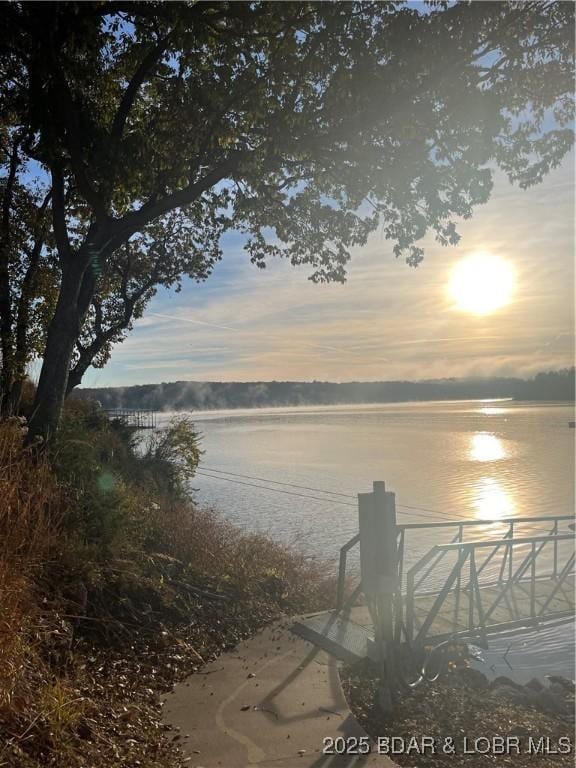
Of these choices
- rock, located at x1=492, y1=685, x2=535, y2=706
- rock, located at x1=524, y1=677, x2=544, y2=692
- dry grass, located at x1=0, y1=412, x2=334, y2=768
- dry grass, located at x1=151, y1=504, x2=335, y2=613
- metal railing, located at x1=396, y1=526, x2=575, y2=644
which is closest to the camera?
dry grass, located at x1=0, y1=412, x2=334, y2=768

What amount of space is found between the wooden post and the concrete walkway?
2.10ft

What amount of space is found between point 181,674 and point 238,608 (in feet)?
6.72

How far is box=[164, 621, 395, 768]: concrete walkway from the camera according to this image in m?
5.07

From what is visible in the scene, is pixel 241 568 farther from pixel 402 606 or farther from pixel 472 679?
pixel 472 679

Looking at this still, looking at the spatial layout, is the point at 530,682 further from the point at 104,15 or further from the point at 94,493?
the point at 104,15

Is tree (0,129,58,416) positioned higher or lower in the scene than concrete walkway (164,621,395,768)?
higher

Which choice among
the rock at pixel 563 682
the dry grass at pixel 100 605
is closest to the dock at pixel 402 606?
the rock at pixel 563 682

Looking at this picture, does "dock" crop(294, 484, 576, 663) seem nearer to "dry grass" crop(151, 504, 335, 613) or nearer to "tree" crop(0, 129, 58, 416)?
"dry grass" crop(151, 504, 335, 613)

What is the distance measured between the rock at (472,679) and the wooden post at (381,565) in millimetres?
1325

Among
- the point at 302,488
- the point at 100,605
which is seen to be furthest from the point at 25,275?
the point at 302,488

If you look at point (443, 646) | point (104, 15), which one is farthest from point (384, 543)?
point (104, 15)

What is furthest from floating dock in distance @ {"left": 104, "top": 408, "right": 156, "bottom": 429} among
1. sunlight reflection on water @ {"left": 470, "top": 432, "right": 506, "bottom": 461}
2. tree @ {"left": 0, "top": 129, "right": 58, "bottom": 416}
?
sunlight reflection on water @ {"left": 470, "top": 432, "right": 506, "bottom": 461}

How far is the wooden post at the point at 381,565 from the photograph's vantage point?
21.8ft

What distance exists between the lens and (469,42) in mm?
9492
